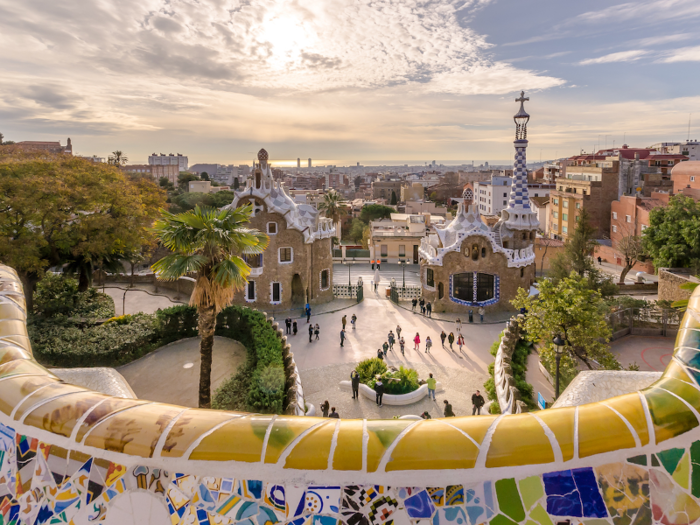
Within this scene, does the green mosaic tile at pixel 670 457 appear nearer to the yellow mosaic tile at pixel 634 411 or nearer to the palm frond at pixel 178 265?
the yellow mosaic tile at pixel 634 411

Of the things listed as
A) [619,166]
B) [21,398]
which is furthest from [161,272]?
[619,166]

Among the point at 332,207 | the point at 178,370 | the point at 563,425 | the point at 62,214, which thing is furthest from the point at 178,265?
the point at 332,207

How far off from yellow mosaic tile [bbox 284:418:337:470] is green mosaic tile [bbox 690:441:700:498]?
10.8 ft

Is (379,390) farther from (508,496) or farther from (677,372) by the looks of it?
(508,496)

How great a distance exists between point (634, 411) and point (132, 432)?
15.4ft

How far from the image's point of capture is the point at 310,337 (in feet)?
86.3

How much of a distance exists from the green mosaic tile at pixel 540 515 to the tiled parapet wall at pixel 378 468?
0.03ft

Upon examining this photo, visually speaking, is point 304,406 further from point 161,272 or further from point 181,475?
point 181,475

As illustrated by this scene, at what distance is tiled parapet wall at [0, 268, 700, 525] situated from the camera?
13.1 feet

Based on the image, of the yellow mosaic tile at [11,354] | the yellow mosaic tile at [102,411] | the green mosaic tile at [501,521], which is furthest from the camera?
the yellow mosaic tile at [11,354]

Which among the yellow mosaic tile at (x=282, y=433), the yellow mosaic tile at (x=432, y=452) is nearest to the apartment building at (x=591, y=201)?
the yellow mosaic tile at (x=432, y=452)

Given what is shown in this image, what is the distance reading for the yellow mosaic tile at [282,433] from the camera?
4043 millimetres

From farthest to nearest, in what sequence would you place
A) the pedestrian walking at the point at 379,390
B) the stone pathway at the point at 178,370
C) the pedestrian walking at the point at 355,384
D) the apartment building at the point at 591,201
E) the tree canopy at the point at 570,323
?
Result: the apartment building at the point at 591,201 < the pedestrian walking at the point at 355,384 < the pedestrian walking at the point at 379,390 < the stone pathway at the point at 178,370 < the tree canopy at the point at 570,323

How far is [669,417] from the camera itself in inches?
167
